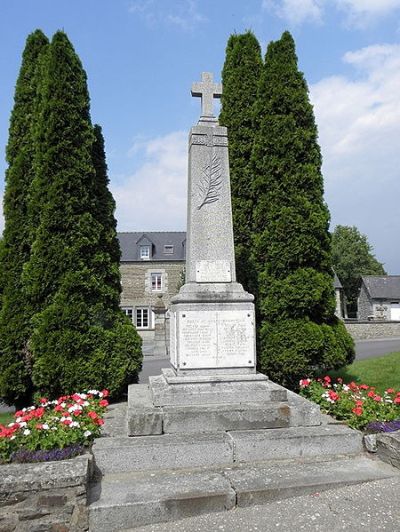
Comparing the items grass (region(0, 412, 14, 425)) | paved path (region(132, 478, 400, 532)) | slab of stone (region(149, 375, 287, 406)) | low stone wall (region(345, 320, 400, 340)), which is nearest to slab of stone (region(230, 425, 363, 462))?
slab of stone (region(149, 375, 287, 406))

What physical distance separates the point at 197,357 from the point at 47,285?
3023 mm

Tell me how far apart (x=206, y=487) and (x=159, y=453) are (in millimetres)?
689

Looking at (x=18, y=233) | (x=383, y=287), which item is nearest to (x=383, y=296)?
(x=383, y=287)

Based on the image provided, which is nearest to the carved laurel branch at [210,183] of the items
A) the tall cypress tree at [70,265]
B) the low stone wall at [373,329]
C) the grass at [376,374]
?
the tall cypress tree at [70,265]

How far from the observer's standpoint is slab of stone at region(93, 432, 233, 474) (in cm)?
404

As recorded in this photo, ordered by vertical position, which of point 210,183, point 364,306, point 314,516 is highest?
point 210,183

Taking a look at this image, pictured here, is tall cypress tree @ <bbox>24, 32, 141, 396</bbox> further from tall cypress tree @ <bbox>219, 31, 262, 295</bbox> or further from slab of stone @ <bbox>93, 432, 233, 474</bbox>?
tall cypress tree @ <bbox>219, 31, 262, 295</bbox>

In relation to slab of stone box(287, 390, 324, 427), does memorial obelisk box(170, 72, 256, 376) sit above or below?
above

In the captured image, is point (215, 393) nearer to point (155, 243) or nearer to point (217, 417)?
point (217, 417)

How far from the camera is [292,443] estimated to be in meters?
4.37

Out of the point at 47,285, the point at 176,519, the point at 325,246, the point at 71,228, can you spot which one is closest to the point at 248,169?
the point at 325,246

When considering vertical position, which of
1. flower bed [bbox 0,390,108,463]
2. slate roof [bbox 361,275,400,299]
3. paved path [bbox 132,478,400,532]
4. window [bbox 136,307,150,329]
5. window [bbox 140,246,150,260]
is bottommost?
paved path [bbox 132,478,400,532]

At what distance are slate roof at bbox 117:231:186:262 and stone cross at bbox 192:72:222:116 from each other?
28540mm

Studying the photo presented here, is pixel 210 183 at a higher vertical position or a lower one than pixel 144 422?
higher
